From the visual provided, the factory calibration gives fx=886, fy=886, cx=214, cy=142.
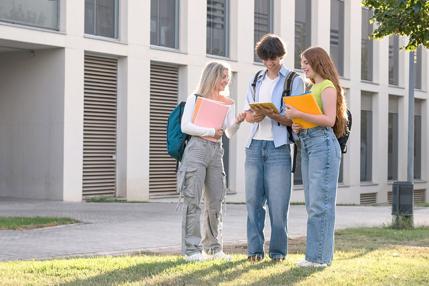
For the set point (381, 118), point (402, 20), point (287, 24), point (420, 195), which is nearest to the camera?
point (402, 20)

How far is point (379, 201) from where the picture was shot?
109ft

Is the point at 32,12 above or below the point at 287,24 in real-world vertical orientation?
below

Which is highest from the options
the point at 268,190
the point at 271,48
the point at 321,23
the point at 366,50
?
the point at 321,23

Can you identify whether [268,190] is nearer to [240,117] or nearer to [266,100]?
[240,117]

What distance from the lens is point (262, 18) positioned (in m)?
27.0

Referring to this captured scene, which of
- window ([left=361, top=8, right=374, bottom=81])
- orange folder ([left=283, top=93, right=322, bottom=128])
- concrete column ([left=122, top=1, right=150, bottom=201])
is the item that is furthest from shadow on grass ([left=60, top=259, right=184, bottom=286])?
window ([left=361, top=8, right=374, bottom=81])

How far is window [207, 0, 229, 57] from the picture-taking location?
2484 cm

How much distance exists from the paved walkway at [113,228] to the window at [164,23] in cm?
534

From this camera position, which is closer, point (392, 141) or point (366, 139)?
point (366, 139)

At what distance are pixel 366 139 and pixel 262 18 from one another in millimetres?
8080

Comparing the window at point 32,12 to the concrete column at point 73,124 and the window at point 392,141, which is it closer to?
the concrete column at point 73,124

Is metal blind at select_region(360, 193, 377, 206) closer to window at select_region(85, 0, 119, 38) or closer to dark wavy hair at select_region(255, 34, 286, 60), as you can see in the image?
window at select_region(85, 0, 119, 38)

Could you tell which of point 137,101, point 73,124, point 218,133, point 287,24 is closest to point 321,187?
point 218,133

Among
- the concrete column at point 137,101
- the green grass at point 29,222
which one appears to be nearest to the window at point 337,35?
the concrete column at point 137,101
